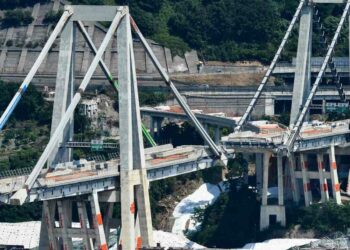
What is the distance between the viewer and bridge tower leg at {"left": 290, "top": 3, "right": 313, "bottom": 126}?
15125cm

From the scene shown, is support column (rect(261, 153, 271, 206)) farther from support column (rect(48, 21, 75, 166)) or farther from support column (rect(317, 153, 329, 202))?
support column (rect(48, 21, 75, 166))

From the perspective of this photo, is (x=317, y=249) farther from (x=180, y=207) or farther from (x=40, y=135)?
(x=40, y=135)

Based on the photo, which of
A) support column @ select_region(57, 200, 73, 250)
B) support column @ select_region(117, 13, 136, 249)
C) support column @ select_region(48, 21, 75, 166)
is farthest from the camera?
support column @ select_region(48, 21, 75, 166)

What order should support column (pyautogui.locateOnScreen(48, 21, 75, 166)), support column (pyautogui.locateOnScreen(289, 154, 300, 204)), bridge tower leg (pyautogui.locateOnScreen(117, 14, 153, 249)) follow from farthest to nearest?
support column (pyautogui.locateOnScreen(289, 154, 300, 204)) < support column (pyautogui.locateOnScreen(48, 21, 75, 166)) < bridge tower leg (pyautogui.locateOnScreen(117, 14, 153, 249))

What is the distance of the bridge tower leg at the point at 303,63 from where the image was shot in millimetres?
151250

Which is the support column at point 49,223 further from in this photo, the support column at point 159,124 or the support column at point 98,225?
the support column at point 159,124

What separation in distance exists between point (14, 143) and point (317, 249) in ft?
138

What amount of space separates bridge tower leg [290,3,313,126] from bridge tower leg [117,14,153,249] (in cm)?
2097

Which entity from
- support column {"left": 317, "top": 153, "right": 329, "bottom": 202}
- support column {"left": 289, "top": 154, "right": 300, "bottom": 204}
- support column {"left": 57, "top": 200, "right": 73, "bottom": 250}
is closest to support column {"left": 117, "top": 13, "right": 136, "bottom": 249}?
support column {"left": 57, "top": 200, "right": 73, "bottom": 250}

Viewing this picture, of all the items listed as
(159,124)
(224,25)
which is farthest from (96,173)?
(224,25)

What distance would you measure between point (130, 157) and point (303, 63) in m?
24.9

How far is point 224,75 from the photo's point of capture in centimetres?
18088

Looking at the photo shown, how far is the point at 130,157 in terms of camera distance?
13050cm

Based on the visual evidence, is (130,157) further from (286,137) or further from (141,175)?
(286,137)
